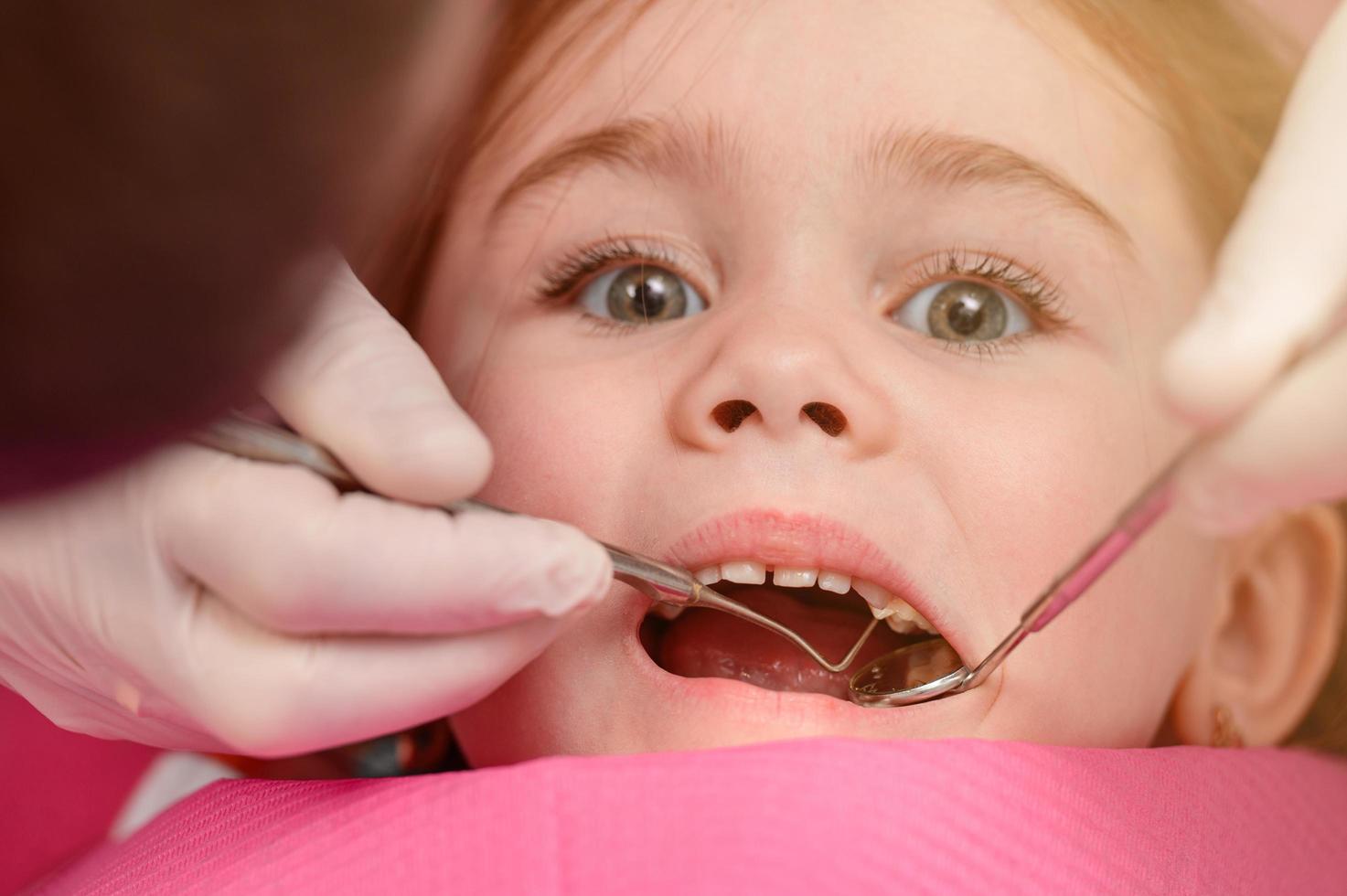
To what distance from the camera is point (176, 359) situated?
0.62m

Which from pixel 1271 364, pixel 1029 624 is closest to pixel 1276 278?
pixel 1271 364

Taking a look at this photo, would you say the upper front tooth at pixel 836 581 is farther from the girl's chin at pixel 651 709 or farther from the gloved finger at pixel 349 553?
the gloved finger at pixel 349 553

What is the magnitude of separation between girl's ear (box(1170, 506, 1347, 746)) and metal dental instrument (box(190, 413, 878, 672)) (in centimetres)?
58

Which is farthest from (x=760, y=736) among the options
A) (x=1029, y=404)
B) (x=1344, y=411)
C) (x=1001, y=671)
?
(x=1344, y=411)

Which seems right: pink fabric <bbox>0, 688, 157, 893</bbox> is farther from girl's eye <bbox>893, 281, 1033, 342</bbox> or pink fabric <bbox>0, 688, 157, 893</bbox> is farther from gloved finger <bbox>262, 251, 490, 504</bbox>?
girl's eye <bbox>893, 281, 1033, 342</bbox>

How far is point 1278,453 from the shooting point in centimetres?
65

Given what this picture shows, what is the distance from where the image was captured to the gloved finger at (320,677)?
0.79 m

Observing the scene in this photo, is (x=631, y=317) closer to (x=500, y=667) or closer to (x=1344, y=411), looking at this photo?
(x=500, y=667)

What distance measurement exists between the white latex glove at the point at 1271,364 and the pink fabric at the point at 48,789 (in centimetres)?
136

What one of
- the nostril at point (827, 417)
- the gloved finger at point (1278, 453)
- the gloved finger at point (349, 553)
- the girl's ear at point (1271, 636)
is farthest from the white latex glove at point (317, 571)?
the girl's ear at point (1271, 636)

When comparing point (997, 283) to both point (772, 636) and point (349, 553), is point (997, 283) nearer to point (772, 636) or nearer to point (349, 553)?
point (772, 636)

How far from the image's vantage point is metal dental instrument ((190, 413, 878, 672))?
0.79m

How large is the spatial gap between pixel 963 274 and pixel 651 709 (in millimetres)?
441

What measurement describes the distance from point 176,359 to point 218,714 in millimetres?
290
